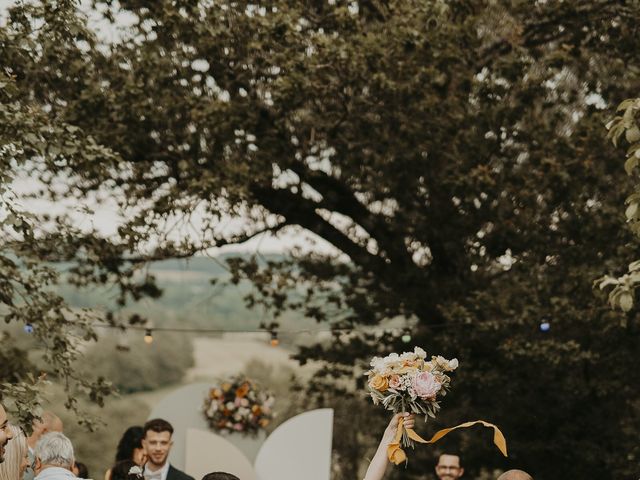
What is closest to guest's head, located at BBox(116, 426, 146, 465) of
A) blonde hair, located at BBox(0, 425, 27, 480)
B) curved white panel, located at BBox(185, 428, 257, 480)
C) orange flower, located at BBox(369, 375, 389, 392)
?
curved white panel, located at BBox(185, 428, 257, 480)

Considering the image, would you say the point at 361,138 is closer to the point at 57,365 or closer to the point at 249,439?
the point at 249,439

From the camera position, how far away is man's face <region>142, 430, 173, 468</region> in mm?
8477

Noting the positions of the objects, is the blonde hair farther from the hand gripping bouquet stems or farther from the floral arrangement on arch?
the floral arrangement on arch

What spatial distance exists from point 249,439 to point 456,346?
2.98m

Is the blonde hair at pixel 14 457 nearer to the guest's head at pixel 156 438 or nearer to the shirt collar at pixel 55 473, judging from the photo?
the shirt collar at pixel 55 473

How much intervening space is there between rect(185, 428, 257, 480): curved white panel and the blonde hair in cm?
435

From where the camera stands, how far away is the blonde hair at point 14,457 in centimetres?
581

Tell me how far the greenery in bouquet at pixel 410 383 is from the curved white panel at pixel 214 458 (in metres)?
4.69

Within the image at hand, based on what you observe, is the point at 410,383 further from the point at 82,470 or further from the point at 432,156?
the point at 432,156

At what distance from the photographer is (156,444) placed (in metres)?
8.48

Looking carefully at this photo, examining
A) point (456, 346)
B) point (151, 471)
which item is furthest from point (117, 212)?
point (151, 471)

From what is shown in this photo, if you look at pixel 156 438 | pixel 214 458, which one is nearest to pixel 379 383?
pixel 156 438

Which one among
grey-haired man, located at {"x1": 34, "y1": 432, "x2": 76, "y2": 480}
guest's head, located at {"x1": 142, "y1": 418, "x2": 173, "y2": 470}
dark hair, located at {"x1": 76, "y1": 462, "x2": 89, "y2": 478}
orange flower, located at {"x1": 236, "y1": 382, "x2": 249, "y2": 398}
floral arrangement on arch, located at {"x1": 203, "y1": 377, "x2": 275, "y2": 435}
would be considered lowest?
grey-haired man, located at {"x1": 34, "y1": 432, "x2": 76, "y2": 480}

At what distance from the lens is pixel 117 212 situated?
42.9 feet
